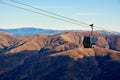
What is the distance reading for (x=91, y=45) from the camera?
58.3 meters

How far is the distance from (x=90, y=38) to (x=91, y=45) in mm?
1915

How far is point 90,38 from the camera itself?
59.5 meters
